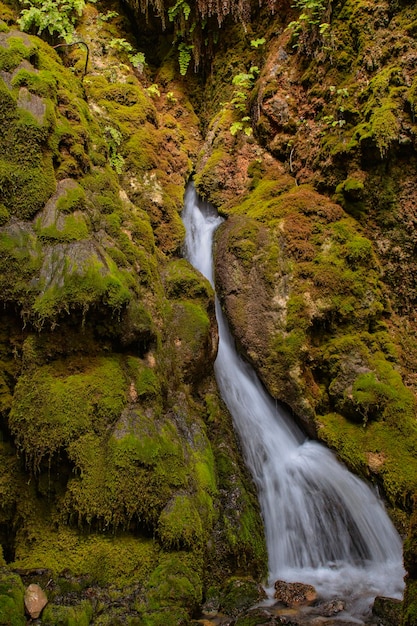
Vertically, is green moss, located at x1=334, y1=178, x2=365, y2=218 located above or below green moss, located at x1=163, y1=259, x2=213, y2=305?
above

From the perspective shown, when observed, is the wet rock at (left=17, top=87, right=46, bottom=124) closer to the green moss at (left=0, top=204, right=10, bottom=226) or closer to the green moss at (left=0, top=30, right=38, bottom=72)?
the green moss at (left=0, top=30, right=38, bottom=72)

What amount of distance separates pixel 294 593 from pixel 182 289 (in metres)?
4.08

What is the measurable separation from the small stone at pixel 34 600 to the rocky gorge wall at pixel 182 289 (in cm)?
9

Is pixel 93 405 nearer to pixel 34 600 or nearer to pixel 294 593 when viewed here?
pixel 34 600

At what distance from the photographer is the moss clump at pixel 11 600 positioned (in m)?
3.11

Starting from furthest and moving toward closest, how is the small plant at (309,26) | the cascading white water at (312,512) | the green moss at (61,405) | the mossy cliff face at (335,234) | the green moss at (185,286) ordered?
the small plant at (309,26), the green moss at (185,286), the mossy cliff face at (335,234), the cascading white water at (312,512), the green moss at (61,405)

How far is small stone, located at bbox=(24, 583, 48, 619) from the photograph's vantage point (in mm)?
3410

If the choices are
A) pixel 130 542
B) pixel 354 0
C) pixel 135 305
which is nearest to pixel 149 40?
pixel 354 0

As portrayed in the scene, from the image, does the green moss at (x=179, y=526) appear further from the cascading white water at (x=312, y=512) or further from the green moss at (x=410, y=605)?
the green moss at (x=410, y=605)

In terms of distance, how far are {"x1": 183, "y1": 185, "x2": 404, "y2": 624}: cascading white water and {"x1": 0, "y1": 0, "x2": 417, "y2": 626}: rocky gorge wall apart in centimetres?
23

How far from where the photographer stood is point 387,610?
3990 mm

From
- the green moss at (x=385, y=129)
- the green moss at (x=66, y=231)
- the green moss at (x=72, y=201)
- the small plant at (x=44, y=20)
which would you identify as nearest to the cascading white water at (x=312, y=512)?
the green moss at (x=66, y=231)

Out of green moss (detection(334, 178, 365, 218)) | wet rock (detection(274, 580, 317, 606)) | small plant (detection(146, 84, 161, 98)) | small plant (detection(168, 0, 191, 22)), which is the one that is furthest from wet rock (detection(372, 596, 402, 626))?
small plant (detection(168, 0, 191, 22))

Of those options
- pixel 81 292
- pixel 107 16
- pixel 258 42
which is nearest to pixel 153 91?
pixel 107 16
